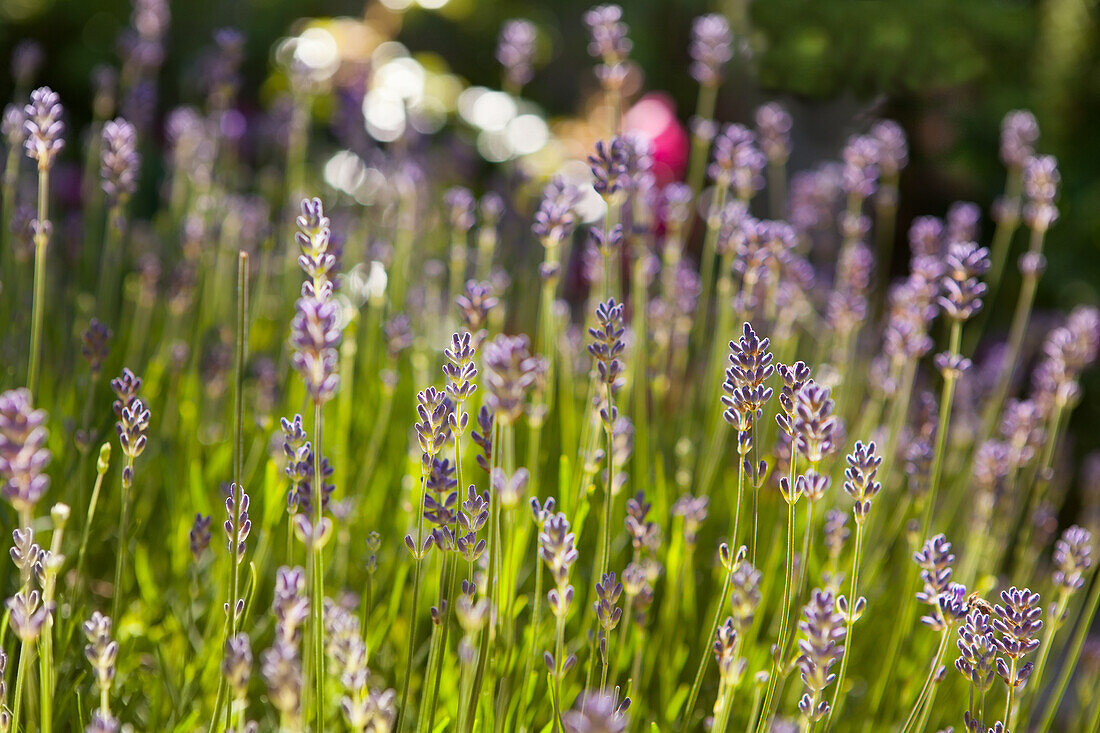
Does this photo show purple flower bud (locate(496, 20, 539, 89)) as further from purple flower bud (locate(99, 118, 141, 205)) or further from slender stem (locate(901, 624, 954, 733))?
slender stem (locate(901, 624, 954, 733))

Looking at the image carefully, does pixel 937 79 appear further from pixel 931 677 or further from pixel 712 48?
pixel 931 677

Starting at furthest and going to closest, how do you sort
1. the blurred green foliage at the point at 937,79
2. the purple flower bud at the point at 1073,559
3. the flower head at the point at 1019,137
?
1. the blurred green foliage at the point at 937,79
2. the flower head at the point at 1019,137
3. the purple flower bud at the point at 1073,559

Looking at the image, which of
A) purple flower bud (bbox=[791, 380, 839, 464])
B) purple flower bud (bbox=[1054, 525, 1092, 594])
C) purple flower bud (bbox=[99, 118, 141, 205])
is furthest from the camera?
purple flower bud (bbox=[99, 118, 141, 205])

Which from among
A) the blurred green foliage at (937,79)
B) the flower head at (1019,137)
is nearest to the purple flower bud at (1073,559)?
the flower head at (1019,137)

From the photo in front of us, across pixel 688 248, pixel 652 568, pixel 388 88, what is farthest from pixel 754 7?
pixel 652 568

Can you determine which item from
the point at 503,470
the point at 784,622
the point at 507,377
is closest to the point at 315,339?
the point at 507,377

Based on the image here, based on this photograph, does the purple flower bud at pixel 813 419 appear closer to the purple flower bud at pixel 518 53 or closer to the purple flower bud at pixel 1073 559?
the purple flower bud at pixel 1073 559

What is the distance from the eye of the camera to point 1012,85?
459 cm

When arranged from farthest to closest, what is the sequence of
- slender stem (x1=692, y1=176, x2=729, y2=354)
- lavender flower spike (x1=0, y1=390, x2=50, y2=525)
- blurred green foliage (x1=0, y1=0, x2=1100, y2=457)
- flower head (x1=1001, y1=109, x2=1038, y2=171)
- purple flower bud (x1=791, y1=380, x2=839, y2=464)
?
blurred green foliage (x1=0, y1=0, x2=1100, y2=457) < flower head (x1=1001, y1=109, x2=1038, y2=171) < slender stem (x1=692, y1=176, x2=729, y2=354) < purple flower bud (x1=791, y1=380, x2=839, y2=464) < lavender flower spike (x1=0, y1=390, x2=50, y2=525)

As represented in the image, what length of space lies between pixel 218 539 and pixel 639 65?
412 centimetres

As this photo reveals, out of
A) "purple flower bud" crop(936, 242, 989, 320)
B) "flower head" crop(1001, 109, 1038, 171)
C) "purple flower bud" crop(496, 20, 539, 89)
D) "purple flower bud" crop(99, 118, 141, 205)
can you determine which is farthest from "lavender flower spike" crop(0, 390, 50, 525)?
"flower head" crop(1001, 109, 1038, 171)

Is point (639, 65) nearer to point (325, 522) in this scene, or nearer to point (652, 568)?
point (652, 568)

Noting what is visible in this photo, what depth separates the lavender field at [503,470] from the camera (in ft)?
3.53

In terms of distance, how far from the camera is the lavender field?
1077 mm
